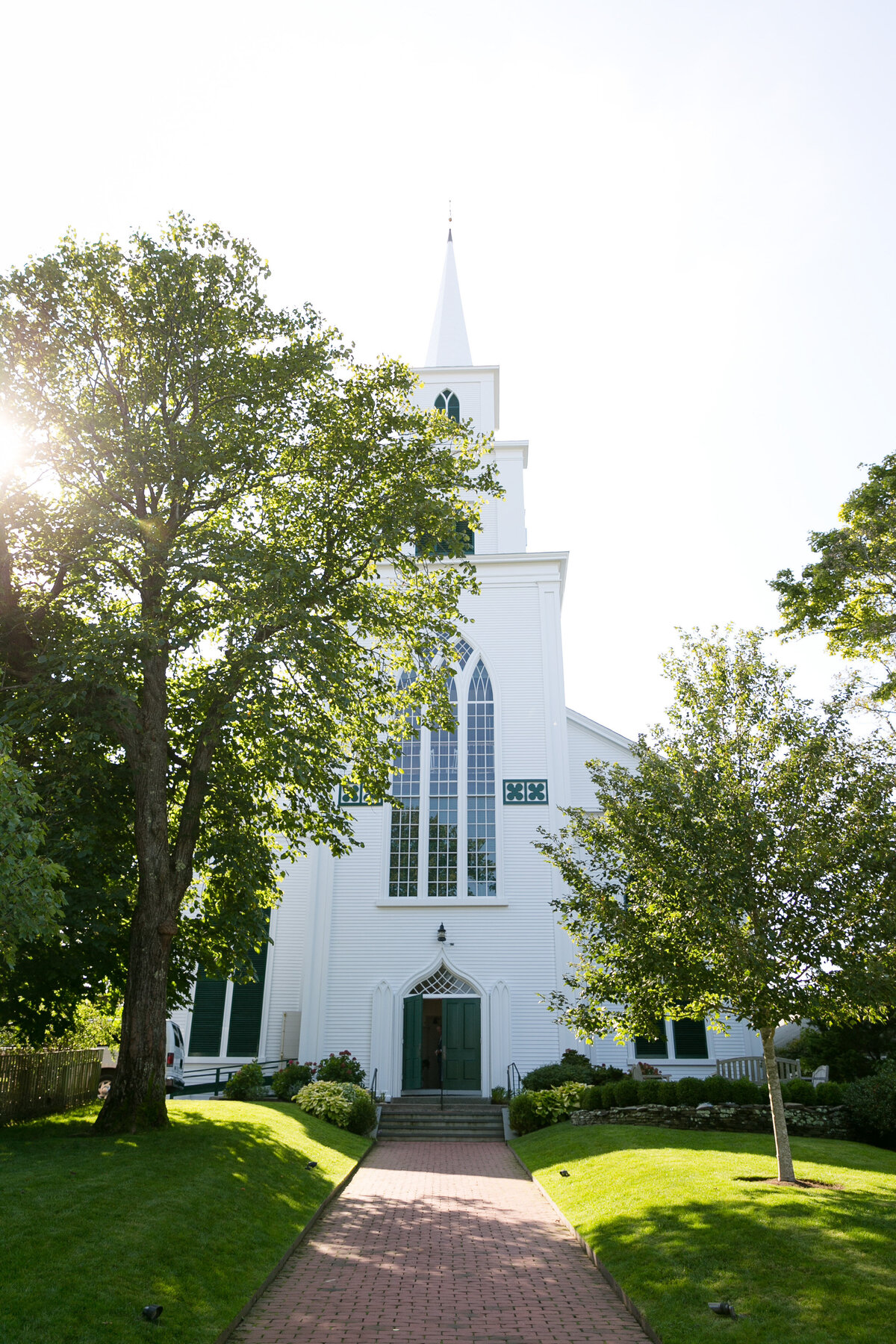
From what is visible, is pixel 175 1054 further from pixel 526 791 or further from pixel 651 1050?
pixel 651 1050

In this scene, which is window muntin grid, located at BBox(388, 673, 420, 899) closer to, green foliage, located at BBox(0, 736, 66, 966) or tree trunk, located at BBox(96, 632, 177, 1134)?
tree trunk, located at BBox(96, 632, 177, 1134)

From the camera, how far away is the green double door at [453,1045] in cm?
2275

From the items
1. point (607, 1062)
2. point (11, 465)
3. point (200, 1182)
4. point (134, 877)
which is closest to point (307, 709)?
point (134, 877)

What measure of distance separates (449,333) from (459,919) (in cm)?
2206

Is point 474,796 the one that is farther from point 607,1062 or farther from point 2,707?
point 2,707

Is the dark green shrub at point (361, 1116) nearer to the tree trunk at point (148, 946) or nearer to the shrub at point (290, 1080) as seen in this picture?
the shrub at point (290, 1080)

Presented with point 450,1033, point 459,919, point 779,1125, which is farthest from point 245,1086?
point 779,1125

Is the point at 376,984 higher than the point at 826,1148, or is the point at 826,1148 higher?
the point at 376,984

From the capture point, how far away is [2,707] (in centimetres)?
1313

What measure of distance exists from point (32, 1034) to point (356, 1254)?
801cm

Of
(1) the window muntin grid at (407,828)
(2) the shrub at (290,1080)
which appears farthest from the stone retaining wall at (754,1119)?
(1) the window muntin grid at (407,828)

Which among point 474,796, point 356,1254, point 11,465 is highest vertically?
point 11,465

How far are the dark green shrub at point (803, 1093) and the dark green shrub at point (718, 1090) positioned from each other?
1140 mm

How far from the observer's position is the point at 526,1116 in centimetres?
1895
